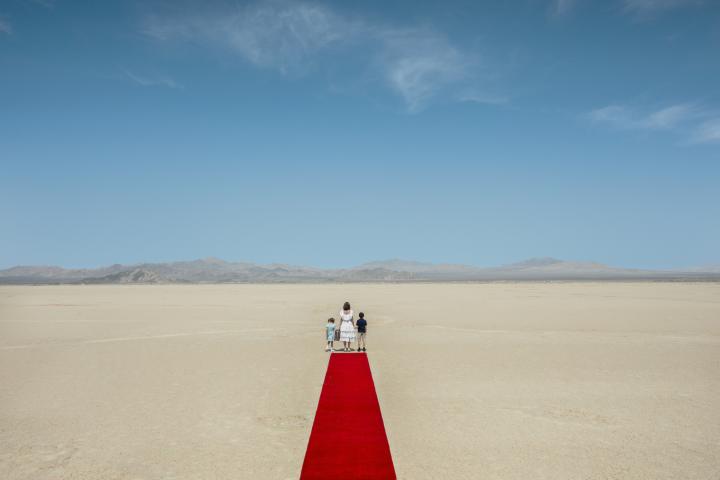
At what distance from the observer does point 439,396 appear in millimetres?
9391

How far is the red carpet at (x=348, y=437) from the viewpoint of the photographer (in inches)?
229

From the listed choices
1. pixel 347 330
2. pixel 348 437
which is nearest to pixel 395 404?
pixel 348 437

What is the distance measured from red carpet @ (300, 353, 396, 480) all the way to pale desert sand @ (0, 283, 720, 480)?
166 millimetres

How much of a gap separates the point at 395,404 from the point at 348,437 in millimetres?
1983

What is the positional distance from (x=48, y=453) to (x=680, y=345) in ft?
55.0

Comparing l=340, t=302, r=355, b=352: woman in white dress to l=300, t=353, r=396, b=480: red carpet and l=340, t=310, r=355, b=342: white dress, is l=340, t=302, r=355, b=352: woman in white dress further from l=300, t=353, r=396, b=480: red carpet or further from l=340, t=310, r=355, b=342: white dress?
l=300, t=353, r=396, b=480: red carpet

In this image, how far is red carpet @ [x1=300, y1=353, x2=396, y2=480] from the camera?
583cm

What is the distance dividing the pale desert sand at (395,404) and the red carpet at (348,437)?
17 centimetres

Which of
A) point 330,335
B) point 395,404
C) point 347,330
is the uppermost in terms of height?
point 347,330

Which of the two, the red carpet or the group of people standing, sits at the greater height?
the group of people standing

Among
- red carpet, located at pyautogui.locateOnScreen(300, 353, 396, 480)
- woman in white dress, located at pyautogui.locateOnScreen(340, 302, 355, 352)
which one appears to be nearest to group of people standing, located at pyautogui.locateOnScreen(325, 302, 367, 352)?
woman in white dress, located at pyautogui.locateOnScreen(340, 302, 355, 352)

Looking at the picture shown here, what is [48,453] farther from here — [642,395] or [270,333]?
[270,333]

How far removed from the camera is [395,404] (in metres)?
8.77

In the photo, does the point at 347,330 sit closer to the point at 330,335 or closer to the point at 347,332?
the point at 347,332
